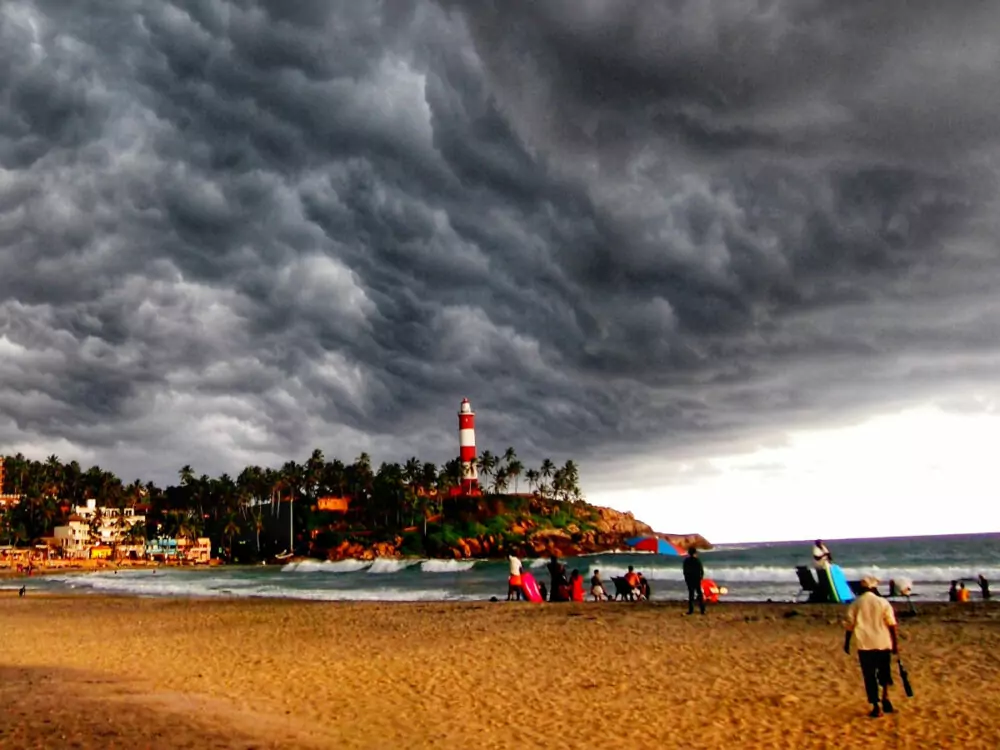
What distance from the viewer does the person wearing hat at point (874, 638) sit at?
10562mm

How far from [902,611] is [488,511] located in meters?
114

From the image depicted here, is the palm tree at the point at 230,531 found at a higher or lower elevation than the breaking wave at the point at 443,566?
higher

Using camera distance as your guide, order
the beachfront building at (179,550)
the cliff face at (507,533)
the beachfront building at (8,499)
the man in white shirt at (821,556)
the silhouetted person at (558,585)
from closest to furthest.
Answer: the man in white shirt at (821,556) → the silhouetted person at (558,585) → the beachfront building at (179,550) → the cliff face at (507,533) → the beachfront building at (8,499)

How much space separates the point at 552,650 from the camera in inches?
716

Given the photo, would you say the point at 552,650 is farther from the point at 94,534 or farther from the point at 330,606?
the point at 94,534

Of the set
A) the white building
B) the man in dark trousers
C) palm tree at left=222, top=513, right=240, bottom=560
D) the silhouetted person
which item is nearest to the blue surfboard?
the man in dark trousers

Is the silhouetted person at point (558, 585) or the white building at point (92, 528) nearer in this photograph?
the silhouetted person at point (558, 585)

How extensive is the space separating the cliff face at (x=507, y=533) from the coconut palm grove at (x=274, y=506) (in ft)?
1.29

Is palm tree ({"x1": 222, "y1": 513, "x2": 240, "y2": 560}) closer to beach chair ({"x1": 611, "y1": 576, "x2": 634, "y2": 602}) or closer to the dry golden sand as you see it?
beach chair ({"x1": 611, "y1": 576, "x2": 634, "y2": 602})

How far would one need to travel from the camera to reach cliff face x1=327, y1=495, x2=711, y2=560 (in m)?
126

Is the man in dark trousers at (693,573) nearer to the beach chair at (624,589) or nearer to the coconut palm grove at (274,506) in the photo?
the beach chair at (624,589)

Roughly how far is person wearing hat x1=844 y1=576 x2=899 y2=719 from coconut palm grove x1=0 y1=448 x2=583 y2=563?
11794cm

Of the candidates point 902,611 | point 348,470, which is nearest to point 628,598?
point 902,611

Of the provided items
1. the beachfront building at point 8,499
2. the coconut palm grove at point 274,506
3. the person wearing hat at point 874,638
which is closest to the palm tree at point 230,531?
the coconut palm grove at point 274,506
